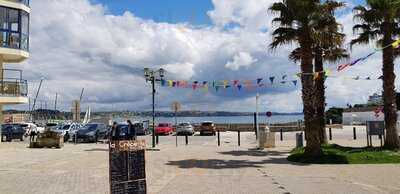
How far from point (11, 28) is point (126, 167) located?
28861 mm

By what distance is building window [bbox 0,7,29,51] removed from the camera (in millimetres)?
36344

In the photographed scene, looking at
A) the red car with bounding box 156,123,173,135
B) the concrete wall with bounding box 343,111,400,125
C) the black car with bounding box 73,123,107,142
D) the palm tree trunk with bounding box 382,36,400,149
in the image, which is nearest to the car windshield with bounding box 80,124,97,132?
the black car with bounding box 73,123,107,142

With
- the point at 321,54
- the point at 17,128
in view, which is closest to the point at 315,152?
the point at 321,54

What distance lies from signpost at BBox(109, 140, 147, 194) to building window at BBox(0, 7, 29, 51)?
27.9 metres

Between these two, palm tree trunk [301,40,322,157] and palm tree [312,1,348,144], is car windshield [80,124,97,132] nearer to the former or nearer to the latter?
palm tree [312,1,348,144]

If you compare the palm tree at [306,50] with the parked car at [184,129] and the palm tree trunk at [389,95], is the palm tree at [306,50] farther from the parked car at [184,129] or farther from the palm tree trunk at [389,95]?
the parked car at [184,129]

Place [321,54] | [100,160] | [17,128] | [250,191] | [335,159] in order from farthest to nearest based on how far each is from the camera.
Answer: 1. [17,128]
2. [321,54]
3. [100,160]
4. [335,159]
5. [250,191]

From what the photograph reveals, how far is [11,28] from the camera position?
36781mm

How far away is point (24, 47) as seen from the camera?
3772 cm

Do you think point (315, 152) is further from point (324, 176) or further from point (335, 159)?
point (324, 176)

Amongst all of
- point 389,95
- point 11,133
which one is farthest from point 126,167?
point 11,133

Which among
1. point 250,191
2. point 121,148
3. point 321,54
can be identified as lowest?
point 250,191

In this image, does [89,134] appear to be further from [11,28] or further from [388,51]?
[388,51]

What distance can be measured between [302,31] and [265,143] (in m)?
9.69
